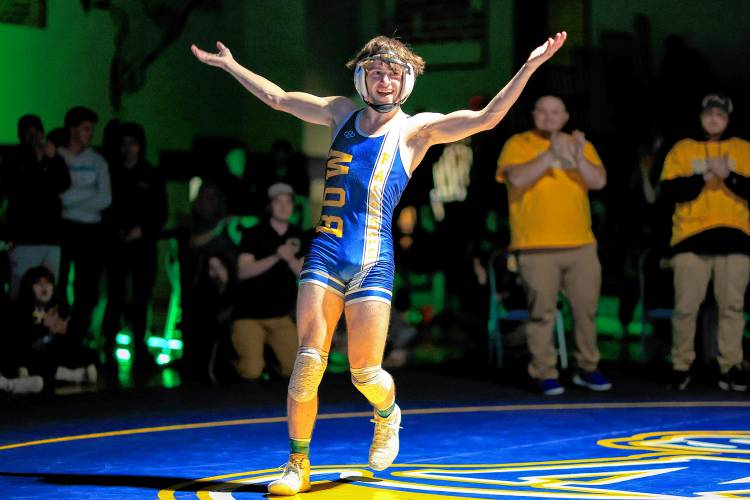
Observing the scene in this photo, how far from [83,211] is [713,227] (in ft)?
14.0

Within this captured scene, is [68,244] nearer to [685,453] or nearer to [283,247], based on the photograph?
[283,247]

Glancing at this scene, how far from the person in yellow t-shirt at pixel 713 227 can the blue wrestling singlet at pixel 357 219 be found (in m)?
3.54

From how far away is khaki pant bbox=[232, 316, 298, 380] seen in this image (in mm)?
9406

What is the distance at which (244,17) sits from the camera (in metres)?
15.0

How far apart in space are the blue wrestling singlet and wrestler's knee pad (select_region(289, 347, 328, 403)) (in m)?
0.26

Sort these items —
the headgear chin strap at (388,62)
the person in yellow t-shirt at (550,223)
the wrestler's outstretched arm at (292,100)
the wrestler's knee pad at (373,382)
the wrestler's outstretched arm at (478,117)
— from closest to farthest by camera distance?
the wrestler's outstretched arm at (478,117) → the wrestler's knee pad at (373,382) → the headgear chin strap at (388,62) → the wrestler's outstretched arm at (292,100) → the person in yellow t-shirt at (550,223)

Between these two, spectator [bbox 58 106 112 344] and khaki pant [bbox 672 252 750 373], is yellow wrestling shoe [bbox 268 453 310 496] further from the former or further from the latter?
spectator [bbox 58 106 112 344]

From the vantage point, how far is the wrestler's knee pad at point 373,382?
552 cm

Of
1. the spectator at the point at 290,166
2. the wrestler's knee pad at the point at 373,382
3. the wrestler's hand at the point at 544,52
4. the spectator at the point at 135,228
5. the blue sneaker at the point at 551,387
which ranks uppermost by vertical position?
the wrestler's hand at the point at 544,52

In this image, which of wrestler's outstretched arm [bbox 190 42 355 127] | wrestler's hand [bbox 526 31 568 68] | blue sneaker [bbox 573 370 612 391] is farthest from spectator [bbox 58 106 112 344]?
wrestler's hand [bbox 526 31 568 68]

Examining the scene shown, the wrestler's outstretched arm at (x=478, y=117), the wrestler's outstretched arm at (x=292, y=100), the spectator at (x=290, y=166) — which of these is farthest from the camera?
the spectator at (x=290, y=166)

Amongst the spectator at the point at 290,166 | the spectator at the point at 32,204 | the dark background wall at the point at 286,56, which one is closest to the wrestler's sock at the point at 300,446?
the spectator at the point at 32,204

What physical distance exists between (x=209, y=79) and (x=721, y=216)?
7.63 metres

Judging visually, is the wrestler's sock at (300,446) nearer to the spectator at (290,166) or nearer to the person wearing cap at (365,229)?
the person wearing cap at (365,229)
